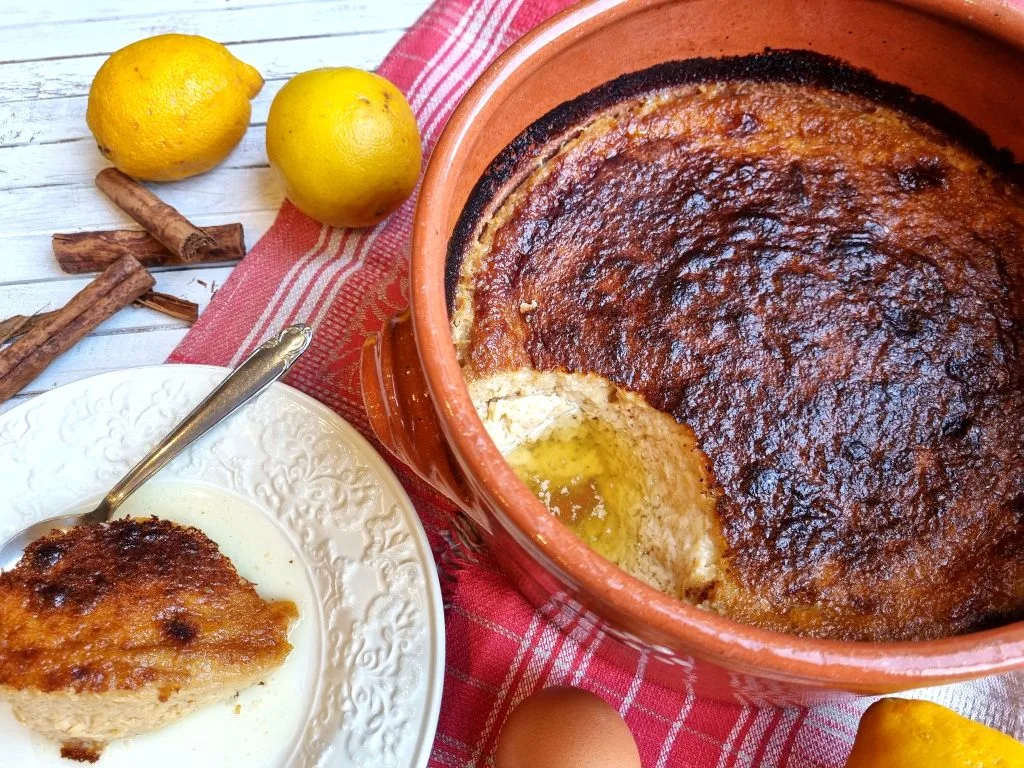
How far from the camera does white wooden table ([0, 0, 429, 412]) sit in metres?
1.50

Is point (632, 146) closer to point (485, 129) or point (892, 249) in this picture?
point (485, 129)

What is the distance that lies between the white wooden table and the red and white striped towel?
11 centimetres

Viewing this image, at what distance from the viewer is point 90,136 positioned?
162cm

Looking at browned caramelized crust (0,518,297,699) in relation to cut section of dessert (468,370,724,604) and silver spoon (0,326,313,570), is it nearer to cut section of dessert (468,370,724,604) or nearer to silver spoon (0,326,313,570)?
silver spoon (0,326,313,570)

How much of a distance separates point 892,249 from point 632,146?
0.38m

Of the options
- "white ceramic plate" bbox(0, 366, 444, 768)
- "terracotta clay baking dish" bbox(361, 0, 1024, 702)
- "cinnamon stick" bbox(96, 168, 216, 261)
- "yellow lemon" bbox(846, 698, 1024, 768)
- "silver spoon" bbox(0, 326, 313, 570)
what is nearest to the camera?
"terracotta clay baking dish" bbox(361, 0, 1024, 702)

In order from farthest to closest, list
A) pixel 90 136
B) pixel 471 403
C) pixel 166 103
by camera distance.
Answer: pixel 90 136, pixel 166 103, pixel 471 403

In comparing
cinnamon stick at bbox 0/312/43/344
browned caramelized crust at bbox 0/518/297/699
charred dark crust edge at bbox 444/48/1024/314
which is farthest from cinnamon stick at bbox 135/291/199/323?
charred dark crust edge at bbox 444/48/1024/314

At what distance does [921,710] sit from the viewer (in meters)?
1.03

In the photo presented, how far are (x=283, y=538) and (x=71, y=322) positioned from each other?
56 cm

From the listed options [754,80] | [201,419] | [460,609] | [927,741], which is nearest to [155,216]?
[201,419]

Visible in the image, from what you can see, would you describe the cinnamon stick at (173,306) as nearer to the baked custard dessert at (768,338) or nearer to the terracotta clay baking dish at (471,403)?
the terracotta clay baking dish at (471,403)

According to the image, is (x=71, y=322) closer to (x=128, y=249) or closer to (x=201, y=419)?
(x=128, y=249)

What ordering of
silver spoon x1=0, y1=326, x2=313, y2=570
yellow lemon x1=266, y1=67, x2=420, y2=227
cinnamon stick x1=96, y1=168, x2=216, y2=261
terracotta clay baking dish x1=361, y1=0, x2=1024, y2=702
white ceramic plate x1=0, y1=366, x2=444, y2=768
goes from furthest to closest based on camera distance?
cinnamon stick x1=96, y1=168, x2=216, y2=261, yellow lemon x1=266, y1=67, x2=420, y2=227, silver spoon x1=0, y1=326, x2=313, y2=570, white ceramic plate x1=0, y1=366, x2=444, y2=768, terracotta clay baking dish x1=361, y1=0, x2=1024, y2=702
